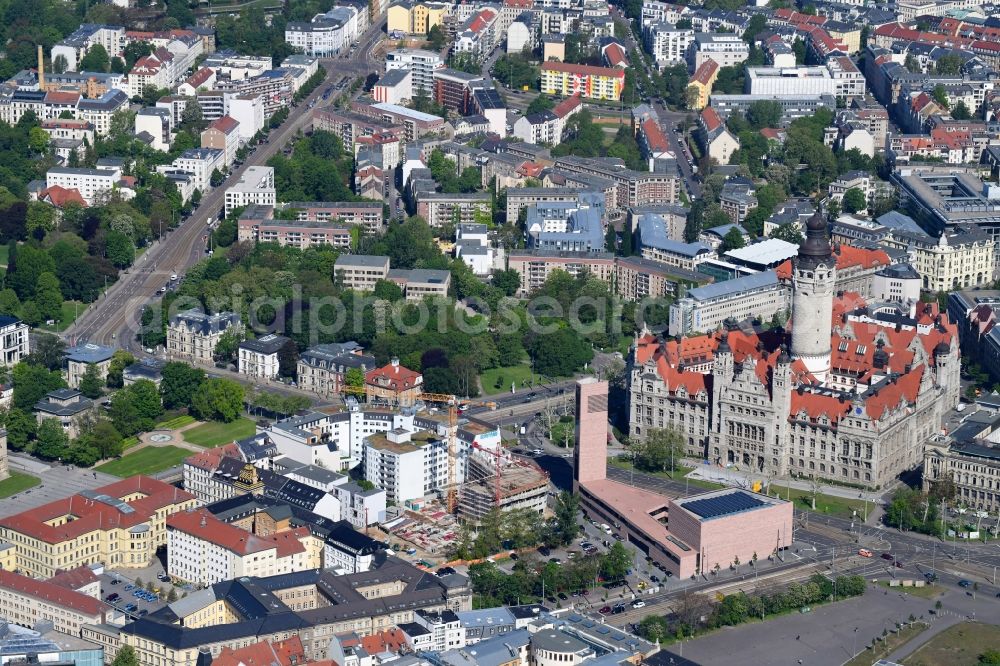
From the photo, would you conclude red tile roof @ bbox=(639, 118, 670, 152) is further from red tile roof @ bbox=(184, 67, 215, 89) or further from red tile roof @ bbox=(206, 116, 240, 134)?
red tile roof @ bbox=(184, 67, 215, 89)

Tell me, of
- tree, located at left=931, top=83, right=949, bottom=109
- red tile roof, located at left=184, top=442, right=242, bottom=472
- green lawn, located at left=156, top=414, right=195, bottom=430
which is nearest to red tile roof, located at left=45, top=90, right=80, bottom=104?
green lawn, located at left=156, top=414, right=195, bottom=430

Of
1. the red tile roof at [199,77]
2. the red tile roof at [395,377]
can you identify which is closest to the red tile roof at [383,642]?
the red tile roof at [395,377]

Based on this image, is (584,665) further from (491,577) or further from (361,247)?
(361,247)

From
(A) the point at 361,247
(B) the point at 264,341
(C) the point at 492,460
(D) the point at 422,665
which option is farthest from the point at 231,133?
(D) the point at 422,665

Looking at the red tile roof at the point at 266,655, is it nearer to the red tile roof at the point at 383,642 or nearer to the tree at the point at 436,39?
the red tile roof at the point at 383,642

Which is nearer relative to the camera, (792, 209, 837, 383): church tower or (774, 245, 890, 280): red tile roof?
(792, 209, 837, 383): church tower

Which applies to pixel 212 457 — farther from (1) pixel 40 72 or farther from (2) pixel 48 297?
(1) pixel 40 72
